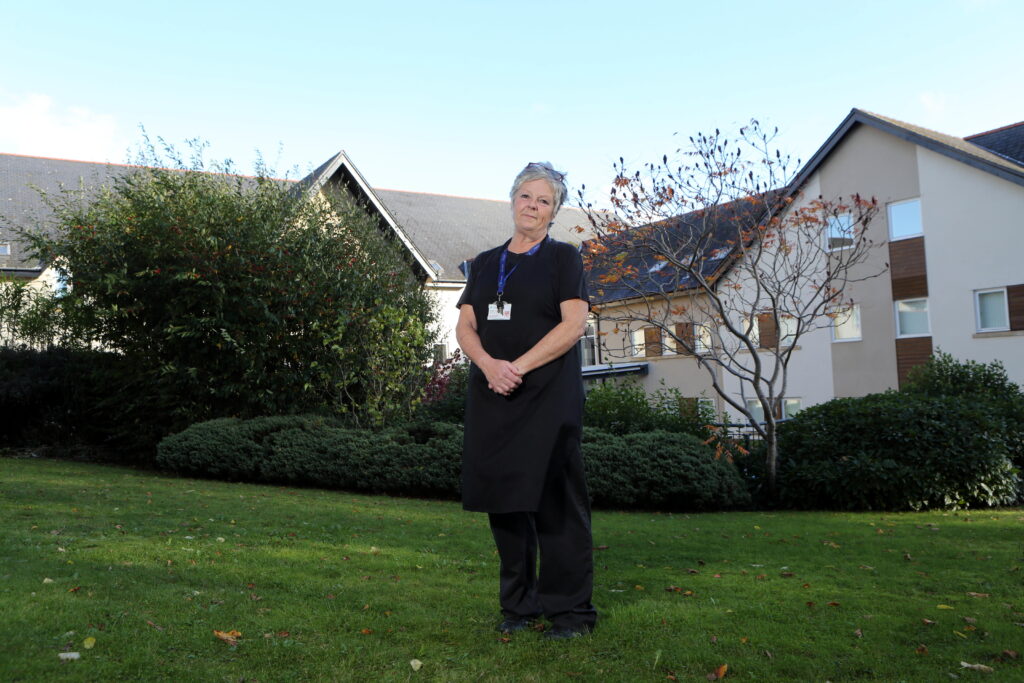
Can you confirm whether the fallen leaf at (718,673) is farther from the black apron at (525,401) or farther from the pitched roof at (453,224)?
the pitched roof at (453,224)

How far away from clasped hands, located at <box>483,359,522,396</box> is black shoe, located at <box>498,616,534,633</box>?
1113 mm

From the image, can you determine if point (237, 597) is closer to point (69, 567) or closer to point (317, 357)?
point (69, 567)

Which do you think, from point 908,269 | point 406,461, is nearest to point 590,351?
point 908,269

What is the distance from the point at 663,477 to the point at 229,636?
7888mm

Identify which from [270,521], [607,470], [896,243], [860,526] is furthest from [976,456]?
[896,243]

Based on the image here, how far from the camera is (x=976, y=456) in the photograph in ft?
36.7

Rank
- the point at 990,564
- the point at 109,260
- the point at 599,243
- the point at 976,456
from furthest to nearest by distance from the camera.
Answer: the point at 109,260, the point at 599,243, the point at 976,456, the point at 990,564

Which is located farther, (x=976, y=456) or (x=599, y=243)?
(x=599, y=243)

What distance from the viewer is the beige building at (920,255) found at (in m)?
21.9

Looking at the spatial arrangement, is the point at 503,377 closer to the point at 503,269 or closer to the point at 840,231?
the point at 503,269

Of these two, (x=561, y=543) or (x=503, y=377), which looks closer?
(x=503, y=377)

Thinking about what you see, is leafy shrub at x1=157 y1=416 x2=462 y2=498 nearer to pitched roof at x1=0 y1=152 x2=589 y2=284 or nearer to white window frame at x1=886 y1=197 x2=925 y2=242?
pitched roof at x1=0 y1=152 x2=589 y2=284

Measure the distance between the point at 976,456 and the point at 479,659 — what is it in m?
9.82

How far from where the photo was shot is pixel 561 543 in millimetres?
3973
